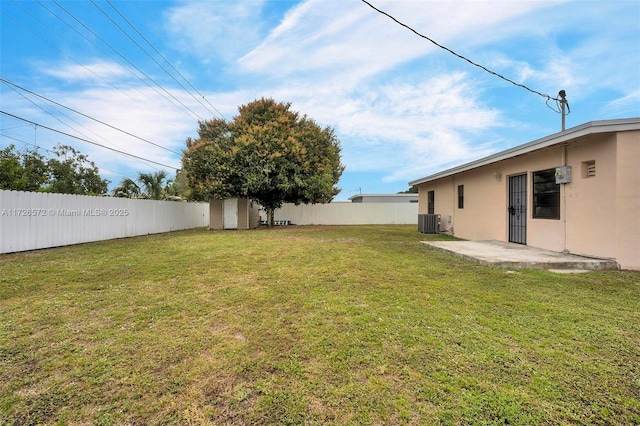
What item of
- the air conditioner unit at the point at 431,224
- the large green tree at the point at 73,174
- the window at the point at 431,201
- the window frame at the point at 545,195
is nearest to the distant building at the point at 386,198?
the window at the point at 431,201

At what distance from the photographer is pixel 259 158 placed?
13469mm

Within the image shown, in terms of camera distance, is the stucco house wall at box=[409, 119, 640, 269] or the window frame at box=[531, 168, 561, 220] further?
the window frame at box=[531, 168, 561, 220]

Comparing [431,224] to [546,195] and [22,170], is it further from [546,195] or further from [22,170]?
[22,170]

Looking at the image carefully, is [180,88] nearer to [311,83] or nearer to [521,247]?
[311,83]

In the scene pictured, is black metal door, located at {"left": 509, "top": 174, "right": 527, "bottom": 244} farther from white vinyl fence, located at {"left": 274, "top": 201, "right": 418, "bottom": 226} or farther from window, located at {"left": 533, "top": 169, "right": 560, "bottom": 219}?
white vinyl fence, located at {"left": 274, "top": 201, "right": 418, "bottom": 226}

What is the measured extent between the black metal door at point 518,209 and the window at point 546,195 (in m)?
0.42

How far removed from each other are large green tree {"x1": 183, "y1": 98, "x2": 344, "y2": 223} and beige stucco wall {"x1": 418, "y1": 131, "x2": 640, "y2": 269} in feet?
27.5

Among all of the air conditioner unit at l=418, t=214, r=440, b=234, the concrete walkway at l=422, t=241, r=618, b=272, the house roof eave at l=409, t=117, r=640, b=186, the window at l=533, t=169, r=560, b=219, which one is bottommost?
the concrete walkway at l=422, t=241, r=618, b=272

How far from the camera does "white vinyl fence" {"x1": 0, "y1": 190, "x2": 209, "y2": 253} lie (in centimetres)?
734

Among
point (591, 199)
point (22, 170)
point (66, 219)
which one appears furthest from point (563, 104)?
point (22, 170)

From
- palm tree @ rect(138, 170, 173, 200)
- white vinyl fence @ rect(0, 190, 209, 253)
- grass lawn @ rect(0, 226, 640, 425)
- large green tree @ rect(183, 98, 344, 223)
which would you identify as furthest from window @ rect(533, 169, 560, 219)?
palm tree @ rect(138, 170, 173, 200)

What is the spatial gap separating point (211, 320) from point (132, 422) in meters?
1.42

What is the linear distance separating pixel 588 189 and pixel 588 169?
0.46m

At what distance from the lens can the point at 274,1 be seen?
6.97 m
